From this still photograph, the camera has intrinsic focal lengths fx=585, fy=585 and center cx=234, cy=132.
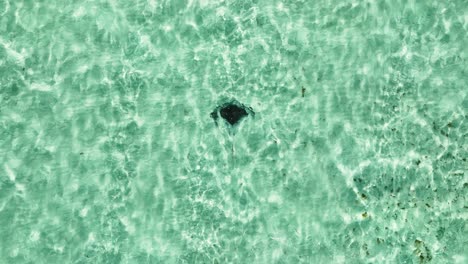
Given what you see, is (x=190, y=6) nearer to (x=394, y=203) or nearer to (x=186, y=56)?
(x=186, y=56)

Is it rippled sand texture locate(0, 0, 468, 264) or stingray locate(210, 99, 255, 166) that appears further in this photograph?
stingray locate(210, 99, 255, 166)

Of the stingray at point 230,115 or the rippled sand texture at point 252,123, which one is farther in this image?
the stingray at point 230,115

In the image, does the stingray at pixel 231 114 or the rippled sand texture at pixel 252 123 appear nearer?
the rippled sand texture at pixel 252 123

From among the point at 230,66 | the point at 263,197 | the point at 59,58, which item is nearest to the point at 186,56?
the point at 230,66

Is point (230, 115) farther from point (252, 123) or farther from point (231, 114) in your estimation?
point (252, 123)

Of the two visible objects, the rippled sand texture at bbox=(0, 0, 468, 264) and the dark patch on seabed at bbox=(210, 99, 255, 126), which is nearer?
the rippled sand texture at bbox=(0, 0, 468, 264)

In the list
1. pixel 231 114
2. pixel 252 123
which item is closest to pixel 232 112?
pixel 231 114

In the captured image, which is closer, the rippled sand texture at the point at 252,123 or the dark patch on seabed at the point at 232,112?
the rippled sand texture at the point at 252,123


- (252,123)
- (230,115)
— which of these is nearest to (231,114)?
(230,115)
